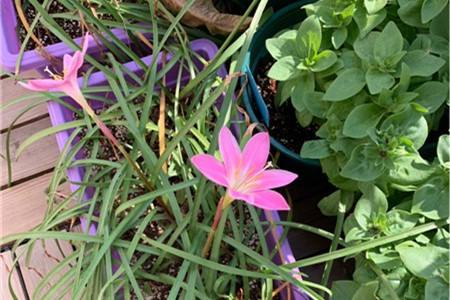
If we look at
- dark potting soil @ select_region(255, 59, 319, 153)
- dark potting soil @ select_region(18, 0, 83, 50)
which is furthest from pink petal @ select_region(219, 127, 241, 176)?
dark potting soil @ select_region(18, 0, 83, 50)

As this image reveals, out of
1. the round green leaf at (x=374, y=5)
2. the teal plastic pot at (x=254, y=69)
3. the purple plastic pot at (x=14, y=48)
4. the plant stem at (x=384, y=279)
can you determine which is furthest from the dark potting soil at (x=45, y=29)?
the plant stem at (x=384, y=279)

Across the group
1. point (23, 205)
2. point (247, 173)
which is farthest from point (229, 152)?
point (23, 205)

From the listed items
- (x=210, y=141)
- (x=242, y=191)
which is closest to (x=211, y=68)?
(x=210, y=141)

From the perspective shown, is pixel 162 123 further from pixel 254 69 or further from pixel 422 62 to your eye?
pixel 422 62

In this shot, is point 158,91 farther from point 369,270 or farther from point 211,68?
point 369,270

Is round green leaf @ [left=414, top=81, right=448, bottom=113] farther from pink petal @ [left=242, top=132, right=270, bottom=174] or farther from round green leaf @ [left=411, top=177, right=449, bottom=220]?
pink petal @ [left=242, top=132, right=270, bottom=174]

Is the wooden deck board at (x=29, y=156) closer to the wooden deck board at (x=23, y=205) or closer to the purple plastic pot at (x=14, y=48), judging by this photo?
the wooden deck board at (x=23, y=205)
